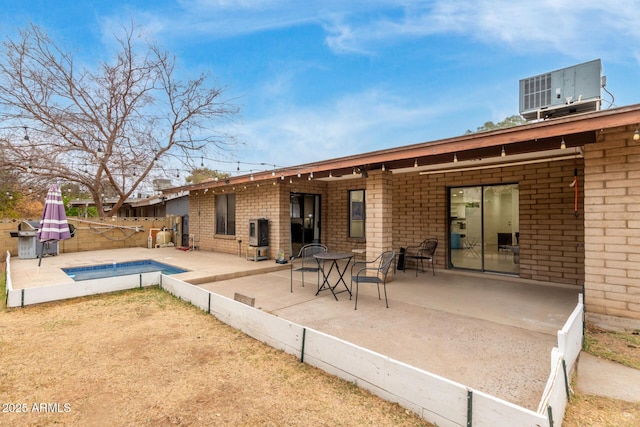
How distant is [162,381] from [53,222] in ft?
19.0

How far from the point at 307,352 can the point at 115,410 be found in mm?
1477

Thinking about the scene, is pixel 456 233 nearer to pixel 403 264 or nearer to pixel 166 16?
pixel 403 264

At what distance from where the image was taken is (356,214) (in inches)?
348

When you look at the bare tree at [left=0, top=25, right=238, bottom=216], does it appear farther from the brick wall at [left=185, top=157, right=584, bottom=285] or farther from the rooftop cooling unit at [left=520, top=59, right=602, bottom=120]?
the rooftop cooling unit at [left=520, top=59, right=602, bottom=120]

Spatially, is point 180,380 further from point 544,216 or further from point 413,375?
point 544,216

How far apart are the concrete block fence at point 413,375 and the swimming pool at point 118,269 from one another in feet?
14.8

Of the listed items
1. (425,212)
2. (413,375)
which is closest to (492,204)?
(425,212)

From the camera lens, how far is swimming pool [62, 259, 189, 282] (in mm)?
6973

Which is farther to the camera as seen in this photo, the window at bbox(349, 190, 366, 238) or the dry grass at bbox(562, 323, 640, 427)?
the window at bbox(349, 190, 366, 238)

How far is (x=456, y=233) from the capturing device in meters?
6.99

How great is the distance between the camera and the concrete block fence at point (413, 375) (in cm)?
173

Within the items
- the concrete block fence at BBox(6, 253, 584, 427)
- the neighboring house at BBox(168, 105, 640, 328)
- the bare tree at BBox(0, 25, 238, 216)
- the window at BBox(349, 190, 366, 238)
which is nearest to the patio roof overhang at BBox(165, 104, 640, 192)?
the neighboring house at BBox(168, 105, 640, 328)

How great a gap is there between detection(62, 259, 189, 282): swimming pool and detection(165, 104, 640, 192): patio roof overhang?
4241mm

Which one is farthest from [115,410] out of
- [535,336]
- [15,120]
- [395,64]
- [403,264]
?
[395,64]
